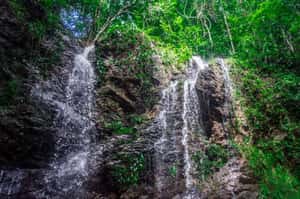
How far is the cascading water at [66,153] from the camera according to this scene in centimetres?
650

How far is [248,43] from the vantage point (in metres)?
11.3

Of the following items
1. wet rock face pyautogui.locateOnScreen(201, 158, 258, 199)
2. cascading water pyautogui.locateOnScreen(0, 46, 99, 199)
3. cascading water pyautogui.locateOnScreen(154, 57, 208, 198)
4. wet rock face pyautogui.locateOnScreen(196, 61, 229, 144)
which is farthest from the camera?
wet rock face pyautogui.locateOnScreen(196, 61, 229, 144)

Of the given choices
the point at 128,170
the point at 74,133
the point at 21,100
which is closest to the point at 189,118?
the point at 128,170

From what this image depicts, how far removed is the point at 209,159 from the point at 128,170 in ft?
7.69

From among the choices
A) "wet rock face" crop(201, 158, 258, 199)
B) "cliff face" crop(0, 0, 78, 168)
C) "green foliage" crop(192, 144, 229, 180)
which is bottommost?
"wet rock face" crop(201, 158, 258, 199)

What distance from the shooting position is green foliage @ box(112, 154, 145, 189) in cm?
722

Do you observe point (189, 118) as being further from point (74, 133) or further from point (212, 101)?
point (74, 133)

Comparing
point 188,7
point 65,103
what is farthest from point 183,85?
point 188,7

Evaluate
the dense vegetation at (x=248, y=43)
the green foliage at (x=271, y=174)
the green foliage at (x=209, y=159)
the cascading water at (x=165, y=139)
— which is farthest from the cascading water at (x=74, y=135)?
the green foliage at (x=271, y=174)

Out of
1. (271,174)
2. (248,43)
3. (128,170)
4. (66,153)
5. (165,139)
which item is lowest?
(271,174)

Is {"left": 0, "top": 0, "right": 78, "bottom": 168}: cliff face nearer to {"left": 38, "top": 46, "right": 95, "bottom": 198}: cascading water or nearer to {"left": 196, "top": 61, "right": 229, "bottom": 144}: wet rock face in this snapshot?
{"left": 38, "top": 46, "right": 95, "bottom": 198}: cascading water

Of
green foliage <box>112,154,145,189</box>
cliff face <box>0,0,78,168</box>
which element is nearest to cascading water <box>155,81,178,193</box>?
green foliage <box>112,154,145,189</box>

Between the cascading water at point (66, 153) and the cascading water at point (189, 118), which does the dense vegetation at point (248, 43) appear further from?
the cascading water at point (66, 153)

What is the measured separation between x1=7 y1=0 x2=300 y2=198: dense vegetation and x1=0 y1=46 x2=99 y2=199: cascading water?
1015 millimetres
